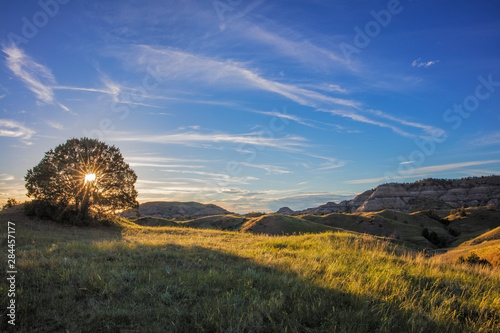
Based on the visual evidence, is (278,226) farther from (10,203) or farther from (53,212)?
(10,203)

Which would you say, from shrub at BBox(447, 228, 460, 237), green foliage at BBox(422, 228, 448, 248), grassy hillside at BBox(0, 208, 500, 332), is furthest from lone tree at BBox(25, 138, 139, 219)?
shrub at BBox(447, 228, 460, 237)

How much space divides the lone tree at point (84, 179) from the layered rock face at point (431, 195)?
3364 inches

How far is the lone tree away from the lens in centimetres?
2948

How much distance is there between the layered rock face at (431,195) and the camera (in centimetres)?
10538

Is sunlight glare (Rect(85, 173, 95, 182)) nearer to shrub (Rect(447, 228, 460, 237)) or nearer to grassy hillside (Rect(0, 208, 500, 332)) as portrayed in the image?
grassy hillside (Rect(0, 208, 500, 332))

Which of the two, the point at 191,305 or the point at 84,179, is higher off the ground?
the point at 84,179

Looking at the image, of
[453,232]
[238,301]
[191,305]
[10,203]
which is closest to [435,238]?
[453,232]

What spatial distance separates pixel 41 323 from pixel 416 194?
467ft

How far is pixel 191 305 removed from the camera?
17.4ft

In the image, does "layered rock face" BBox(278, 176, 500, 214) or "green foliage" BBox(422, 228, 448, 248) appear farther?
"layered rock face" BBox(278, 176, 500, 214)

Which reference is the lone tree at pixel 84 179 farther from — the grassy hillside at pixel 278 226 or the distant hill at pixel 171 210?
the distant hill at pixel 171 210

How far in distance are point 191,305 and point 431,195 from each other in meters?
138

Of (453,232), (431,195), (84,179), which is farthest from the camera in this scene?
(431,195)

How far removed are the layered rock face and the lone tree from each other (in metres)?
85.4
